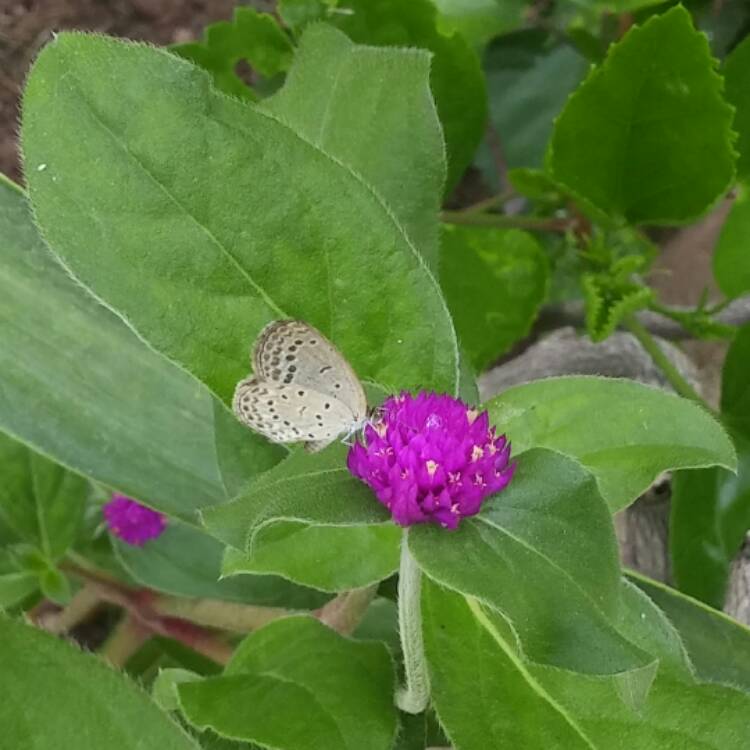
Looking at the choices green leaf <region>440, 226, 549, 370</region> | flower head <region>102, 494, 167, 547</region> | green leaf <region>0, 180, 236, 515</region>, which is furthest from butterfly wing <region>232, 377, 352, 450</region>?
green leaf <region>440, 226, 549, 370</region>

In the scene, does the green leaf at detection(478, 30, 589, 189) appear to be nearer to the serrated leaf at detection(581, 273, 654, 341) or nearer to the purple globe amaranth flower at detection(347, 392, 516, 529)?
the serrated leaf at detection(581, 273, 654, 341)

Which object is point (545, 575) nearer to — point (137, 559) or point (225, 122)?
point (225, 122)

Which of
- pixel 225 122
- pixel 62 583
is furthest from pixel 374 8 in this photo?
pixel 62 583

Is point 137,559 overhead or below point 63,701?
below

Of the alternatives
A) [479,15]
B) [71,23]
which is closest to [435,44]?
[479,15]

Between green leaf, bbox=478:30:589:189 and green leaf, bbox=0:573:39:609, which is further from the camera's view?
green leaf, bbox=478:30:589:189

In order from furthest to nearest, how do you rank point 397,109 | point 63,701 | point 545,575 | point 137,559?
point 137,559 → point 397,109 → point 63,701 → point 545,575
